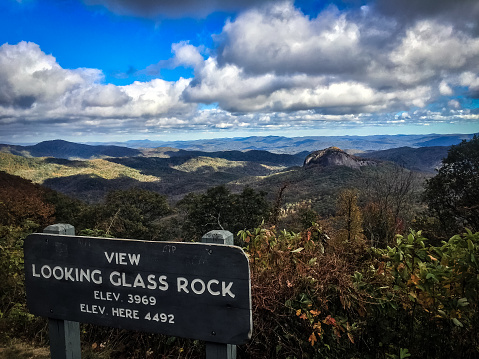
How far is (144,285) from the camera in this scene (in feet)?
6.94

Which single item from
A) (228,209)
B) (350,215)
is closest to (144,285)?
(350,215)

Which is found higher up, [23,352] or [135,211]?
[23,352]

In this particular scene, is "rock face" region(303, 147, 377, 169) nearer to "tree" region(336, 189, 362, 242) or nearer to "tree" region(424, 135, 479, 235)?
"tree" region(336, 189, 362, 242)

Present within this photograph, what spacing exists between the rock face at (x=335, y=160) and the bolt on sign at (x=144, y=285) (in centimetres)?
13776

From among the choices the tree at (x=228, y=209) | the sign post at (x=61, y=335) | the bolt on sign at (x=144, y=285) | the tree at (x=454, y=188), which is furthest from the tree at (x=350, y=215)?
the sign post at (x=61, y=335)

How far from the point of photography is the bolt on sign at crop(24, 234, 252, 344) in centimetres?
193

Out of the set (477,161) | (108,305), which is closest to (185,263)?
(108,305)

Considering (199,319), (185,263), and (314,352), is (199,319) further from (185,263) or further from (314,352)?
(314,352)

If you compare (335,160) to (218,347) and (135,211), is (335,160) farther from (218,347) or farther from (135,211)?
(218,347)

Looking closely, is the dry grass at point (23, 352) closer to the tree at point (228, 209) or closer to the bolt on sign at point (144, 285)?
the bolt on sign at point (144, 285)

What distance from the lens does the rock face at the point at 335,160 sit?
5281 inches

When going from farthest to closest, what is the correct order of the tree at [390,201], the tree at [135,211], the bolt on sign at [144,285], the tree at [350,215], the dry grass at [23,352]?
the tree at [135,211], the tree at [350,215], the tree at [390,201], the dry grass at [23,352], the bolt on sign at [144,285]

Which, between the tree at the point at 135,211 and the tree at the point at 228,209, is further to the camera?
the tree at the point at 228,209

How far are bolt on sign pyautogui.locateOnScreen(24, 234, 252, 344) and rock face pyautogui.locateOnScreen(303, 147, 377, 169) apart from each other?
5424 inches
